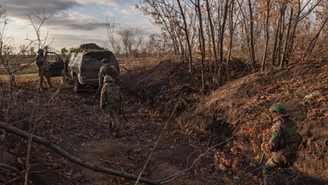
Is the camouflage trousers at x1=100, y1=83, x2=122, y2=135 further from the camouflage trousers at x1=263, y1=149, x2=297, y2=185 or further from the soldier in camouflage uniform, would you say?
the camouflage trousers at x1=263, y1=149, x2=297, y2=185

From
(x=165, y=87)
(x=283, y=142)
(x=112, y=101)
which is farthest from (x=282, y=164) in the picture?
(x=165, y=87)

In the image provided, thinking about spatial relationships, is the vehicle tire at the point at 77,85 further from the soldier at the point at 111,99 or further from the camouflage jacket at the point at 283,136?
the camouflage jacket at the point at 283,136

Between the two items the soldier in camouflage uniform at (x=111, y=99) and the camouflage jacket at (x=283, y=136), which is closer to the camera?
the camouflage jacket at (x=283, y=136)

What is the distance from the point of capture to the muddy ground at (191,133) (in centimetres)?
702

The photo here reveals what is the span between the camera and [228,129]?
9250 mm

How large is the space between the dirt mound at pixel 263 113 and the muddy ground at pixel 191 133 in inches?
0.7

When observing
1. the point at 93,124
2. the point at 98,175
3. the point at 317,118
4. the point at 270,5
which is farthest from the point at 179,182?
the point at 270,5

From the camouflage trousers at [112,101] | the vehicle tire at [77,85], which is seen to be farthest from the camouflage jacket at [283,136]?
the vehicle tire at [77,85]

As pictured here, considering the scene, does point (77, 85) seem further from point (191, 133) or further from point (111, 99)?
point (191, 133)

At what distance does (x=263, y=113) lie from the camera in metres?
8.62

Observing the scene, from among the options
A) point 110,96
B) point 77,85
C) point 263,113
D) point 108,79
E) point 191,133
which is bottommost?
point 191,133

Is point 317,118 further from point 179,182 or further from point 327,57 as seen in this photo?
point 327,57

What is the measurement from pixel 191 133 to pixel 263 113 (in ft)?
7.83

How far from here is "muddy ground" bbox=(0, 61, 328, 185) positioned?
7016 mm
